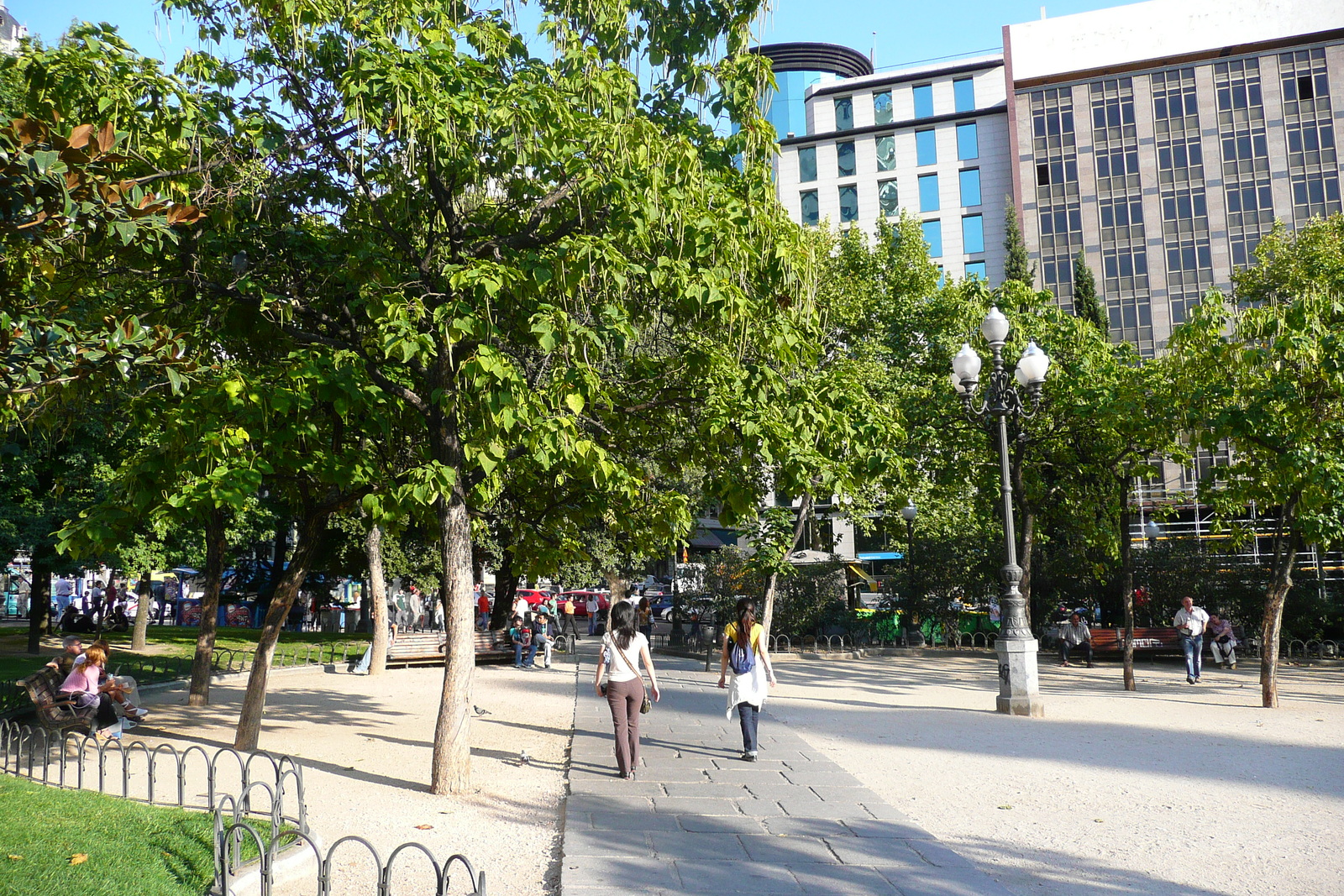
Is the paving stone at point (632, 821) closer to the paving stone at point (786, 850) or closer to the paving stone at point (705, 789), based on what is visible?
the paving stone at point (786, 850)

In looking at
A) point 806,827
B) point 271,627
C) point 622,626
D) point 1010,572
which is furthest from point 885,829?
point 1010,572

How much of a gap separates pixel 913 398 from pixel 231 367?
1542 centimetres

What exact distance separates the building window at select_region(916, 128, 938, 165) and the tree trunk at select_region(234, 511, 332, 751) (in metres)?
55.1

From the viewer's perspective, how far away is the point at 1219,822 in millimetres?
7414

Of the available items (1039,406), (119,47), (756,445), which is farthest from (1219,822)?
(1039,406)

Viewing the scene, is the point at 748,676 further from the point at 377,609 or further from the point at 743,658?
the point at 377,609

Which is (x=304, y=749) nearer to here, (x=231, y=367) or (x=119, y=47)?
(x=231, y=367)

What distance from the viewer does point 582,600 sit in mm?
43688

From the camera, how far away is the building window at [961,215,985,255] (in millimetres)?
56969

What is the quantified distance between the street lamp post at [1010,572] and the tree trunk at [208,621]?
1121cm

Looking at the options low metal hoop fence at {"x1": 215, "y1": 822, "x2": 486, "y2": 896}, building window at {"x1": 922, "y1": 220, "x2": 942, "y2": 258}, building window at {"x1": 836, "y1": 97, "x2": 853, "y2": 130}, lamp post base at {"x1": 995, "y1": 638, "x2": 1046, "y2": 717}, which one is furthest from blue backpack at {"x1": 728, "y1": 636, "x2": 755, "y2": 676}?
building window at {"x1": 836, "y1": 97, "x2": 853, "y2": 130}

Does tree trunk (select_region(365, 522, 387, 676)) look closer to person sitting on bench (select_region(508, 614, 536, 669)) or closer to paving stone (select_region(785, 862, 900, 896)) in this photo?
person sitting on bench (select_region(508, 614, 536, 669))

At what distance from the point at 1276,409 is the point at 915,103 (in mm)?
50322

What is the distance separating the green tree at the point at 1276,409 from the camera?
13414 mm
